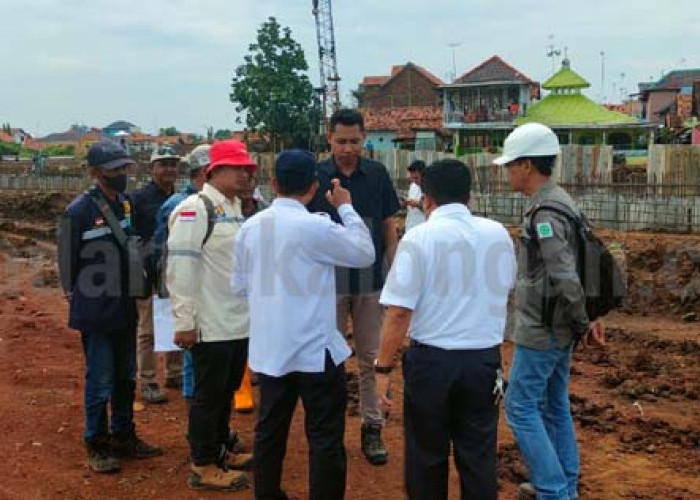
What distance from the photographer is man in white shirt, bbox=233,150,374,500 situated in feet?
10.6

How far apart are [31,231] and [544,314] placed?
71.6 ft

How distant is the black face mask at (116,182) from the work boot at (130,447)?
150 centimetres

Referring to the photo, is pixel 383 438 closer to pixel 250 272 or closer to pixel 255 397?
pixel 255 397

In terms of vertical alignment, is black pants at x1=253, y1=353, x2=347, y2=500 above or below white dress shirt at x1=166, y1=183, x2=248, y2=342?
below

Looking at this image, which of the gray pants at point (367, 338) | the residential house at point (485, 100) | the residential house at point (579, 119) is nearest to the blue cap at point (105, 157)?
the gray pants at point (367, 338)

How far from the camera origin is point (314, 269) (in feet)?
10.7

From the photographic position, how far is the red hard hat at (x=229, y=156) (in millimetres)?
3945

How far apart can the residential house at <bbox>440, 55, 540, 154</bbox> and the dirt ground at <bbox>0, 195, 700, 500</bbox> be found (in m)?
26.1

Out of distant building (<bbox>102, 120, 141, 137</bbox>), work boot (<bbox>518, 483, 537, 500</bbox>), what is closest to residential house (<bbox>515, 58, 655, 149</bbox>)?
work boot (<bbox>518, 483, 537, 500</bbox>)

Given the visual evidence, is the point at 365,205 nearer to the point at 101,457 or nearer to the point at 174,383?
the point at 101,457

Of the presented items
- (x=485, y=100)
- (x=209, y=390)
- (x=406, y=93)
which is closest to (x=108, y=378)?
(x=209, y=390)

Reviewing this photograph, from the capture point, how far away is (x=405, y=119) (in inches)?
1620

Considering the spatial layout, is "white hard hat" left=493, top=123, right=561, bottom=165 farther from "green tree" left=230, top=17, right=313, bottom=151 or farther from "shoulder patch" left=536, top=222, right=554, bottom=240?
"green tree" left=230, top=17, right=313, bottom=151

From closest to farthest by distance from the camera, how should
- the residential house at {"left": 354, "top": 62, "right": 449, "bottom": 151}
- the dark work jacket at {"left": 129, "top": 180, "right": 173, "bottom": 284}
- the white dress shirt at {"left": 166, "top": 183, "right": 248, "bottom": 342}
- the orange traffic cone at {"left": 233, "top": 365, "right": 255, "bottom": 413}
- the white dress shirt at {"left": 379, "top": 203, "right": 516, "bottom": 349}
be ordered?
the white dress shirt at {"left": 379, "top": 203, "right": 516, "bottom": 349}
the white dress shirt at {"left": 166, "top": 183, "right": 248, "bottom": 342}
the orange traffic cone at {"left": 233, "top": 365, "right": 255, "bottom": 413}
the dark work jacket at {"left": 129, "top": 180, "right": 173, "bottom": 284}
the residential house at {"left": 354, "top": 62, "right": 449, "bottom": 151}
